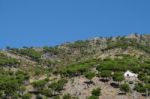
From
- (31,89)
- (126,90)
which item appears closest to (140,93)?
(126,90)

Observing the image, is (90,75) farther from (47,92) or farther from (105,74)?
(47,92)

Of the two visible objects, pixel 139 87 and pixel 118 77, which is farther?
pixel 118 77

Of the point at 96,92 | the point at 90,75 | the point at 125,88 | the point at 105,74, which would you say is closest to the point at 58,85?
the point at 90,75

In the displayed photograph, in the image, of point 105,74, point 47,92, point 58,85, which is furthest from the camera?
point 105,74

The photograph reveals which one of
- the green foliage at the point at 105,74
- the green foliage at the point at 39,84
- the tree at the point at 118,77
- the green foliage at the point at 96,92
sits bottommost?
the green foliage at the point at 96,92

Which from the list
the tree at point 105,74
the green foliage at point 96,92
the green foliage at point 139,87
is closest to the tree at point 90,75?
the tree at point 105,74

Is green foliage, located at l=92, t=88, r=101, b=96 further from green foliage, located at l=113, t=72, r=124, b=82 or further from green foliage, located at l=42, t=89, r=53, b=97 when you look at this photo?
green foliage, located at l=42, t=89, r=53, b=97

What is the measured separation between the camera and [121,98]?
552 ft

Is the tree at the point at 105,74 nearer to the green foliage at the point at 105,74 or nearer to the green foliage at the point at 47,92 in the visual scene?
the green foliage at the point at 105,74

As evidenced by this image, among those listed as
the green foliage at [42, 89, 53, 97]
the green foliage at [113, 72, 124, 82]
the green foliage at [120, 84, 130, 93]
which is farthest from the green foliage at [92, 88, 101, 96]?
the green foliage at [42, 89, 53, 97]

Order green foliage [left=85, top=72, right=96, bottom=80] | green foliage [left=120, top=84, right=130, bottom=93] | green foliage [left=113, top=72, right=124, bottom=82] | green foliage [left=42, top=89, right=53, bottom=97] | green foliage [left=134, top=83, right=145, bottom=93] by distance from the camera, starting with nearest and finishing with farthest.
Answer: green foliage [left=120, top=84, right=130, bottom=93] < green foliage [left=134, top=83, right=145, bottom=93] < green foliage [left=42, top=89, right=53, bottom=97] < green foliage [left=113, top=72, right=124, bottom=82] < green foliage [left=85, top=72, right=96, bottom=80]

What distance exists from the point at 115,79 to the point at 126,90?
15.1 metres

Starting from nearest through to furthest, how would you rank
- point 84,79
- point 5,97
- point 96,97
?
point 96,97 → point 5,97 → point 84,79

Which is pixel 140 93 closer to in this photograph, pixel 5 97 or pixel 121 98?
pixel 121 98
